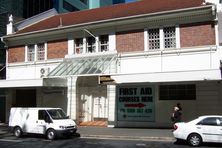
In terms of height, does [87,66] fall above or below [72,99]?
above

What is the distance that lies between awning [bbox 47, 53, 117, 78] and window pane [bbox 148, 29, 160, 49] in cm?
251

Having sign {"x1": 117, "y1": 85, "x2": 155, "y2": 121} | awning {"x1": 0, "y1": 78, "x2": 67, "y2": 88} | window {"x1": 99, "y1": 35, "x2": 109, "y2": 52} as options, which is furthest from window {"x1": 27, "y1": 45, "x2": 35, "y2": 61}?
sign {"x1": 117, "y1": 85, "x2": 155, "y2": 121}

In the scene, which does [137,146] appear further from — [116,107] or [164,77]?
[116,107]

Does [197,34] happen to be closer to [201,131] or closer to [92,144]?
[201,131]

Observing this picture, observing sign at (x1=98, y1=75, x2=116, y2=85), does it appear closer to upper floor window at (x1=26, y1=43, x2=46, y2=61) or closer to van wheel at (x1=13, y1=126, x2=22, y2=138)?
van wheel at (x1=13, y1=126, x2=22, y2=138)

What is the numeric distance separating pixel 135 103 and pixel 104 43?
4871mm

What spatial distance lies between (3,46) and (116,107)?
555 inches

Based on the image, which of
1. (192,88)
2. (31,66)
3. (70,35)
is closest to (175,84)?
(192,88)

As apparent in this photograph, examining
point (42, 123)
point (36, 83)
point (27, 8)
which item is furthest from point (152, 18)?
point (27, 8)

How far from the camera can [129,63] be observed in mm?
A: 25359

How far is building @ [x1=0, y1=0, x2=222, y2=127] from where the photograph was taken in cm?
2283

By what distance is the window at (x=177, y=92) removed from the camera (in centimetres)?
2348

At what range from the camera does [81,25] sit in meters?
27.2

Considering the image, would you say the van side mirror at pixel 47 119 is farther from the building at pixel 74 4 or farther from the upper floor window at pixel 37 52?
the building at pixel 74 4
